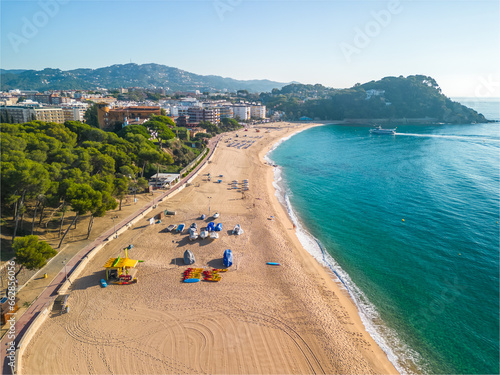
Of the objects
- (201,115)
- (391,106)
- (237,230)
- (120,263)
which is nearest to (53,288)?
(120,263)

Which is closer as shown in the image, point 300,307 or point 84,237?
point 300,307

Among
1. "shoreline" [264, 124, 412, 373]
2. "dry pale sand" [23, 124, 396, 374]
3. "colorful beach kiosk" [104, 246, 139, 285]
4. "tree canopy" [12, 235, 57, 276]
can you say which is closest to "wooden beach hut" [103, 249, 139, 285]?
"colorful beach kiosk" [104, 246, 139, 285]

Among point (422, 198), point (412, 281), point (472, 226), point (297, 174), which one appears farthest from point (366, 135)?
point (412, 281)

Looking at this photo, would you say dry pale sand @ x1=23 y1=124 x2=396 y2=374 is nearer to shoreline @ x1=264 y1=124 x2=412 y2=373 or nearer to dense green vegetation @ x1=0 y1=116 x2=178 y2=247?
shoreline @ x1=264 y1=124 x2=412 y2=373

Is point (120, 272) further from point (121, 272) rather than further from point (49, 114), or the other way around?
point (49, 114)

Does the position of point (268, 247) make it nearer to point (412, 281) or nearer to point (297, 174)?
point (412, 281)
